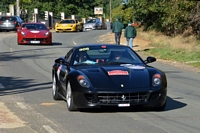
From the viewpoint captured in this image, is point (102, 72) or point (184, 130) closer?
point (184, 130)

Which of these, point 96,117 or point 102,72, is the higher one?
point 102,72

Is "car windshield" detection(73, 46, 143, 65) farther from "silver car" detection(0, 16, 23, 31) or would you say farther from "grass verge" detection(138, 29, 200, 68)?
"silver car" detection(0, 16, 23, 31)

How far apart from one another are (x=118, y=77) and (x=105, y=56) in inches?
54.7

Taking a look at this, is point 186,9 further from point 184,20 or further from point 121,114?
point 121,114

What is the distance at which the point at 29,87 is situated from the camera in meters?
14.6

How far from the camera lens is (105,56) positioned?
447 inches

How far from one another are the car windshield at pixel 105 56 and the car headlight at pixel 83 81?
109cm

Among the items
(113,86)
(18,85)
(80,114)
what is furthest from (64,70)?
(18,85)

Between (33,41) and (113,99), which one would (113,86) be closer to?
(113,99)

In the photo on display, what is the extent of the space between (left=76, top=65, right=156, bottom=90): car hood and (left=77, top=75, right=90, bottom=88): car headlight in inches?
3.2

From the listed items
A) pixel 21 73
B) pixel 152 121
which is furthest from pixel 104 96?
pixel 21 73

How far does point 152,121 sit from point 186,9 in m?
24.6

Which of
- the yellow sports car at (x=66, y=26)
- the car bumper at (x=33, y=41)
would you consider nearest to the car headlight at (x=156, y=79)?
the car bumper at (x=33, y=41)

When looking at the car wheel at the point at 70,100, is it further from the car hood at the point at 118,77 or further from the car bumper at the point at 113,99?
the car hood at the point at 118,77
